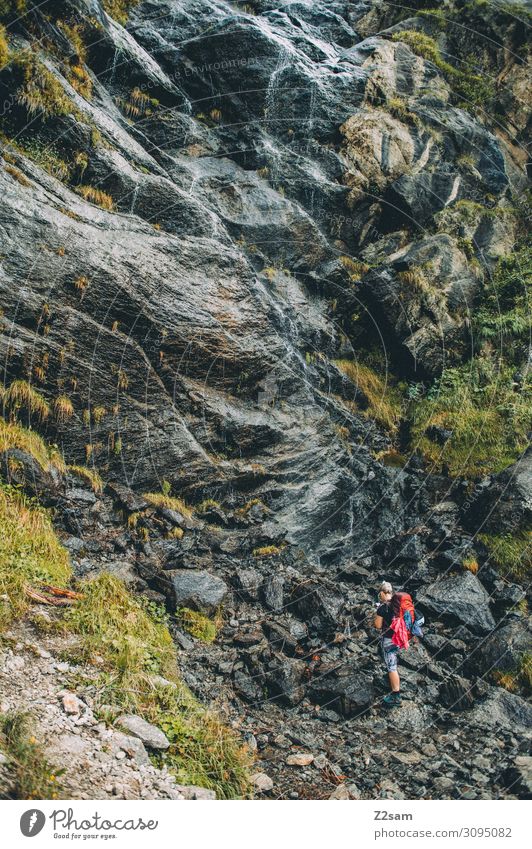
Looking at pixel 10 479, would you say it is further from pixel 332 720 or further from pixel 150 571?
pixel 332 720

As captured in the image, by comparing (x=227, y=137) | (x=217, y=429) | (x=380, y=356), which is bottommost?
(x=217, y=429)

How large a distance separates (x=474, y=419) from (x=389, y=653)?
6.58 m

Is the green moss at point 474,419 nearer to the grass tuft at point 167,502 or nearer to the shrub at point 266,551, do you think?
the shrub at point 266,551

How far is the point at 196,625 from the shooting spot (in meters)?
6.85

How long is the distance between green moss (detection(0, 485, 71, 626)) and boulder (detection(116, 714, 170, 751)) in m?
1.63

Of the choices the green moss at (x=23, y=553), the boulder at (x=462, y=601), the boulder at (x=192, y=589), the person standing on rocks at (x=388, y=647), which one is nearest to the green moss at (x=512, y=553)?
the boulder at (x=462, y=601)

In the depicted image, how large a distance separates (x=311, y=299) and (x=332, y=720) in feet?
30.8

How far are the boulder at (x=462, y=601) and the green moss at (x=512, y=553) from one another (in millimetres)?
602

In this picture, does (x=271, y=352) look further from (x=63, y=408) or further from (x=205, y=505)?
(x=63, y=408)

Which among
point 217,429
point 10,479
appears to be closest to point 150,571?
point 10,479

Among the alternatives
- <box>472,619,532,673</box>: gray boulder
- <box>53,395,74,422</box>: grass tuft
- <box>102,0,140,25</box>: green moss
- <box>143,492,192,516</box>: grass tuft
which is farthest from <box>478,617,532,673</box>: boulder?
<box>102,0,140,25</box>: green moss

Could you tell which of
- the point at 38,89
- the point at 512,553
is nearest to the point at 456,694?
the point at 512,553
